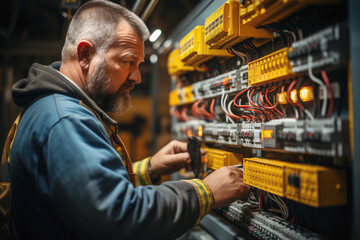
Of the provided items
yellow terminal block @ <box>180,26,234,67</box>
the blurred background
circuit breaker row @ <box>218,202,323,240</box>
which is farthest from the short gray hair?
the blurred background

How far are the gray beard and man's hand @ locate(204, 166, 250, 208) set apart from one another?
66cm

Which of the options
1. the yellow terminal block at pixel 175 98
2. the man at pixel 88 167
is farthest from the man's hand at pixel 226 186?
the yellow terminal block at pixel 175 98

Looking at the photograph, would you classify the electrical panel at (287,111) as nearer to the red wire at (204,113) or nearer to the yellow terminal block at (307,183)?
the yellow terminal block at (307,183)

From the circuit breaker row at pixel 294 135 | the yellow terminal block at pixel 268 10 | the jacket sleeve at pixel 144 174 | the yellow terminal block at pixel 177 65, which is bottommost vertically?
the jacket sleeve at pixel 144 174

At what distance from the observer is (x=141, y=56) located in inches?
56.4

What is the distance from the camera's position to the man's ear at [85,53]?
1.25 m

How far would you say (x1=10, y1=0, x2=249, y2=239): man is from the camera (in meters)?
0.89

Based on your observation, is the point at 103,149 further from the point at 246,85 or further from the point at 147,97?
the point at 147,97

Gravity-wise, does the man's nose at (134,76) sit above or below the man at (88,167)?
above

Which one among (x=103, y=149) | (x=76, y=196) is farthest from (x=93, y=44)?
(x=76, y=196)

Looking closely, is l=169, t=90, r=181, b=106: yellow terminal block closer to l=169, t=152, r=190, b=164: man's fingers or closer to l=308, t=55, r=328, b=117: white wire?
l=169, t=152, r=190, b=164: man's fingers

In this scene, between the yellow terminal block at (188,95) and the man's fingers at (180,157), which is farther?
the yellow terminal block at (188,95)

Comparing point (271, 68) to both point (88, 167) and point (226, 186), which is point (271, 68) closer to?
point (226, 186)

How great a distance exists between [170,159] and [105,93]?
2.07 feet
